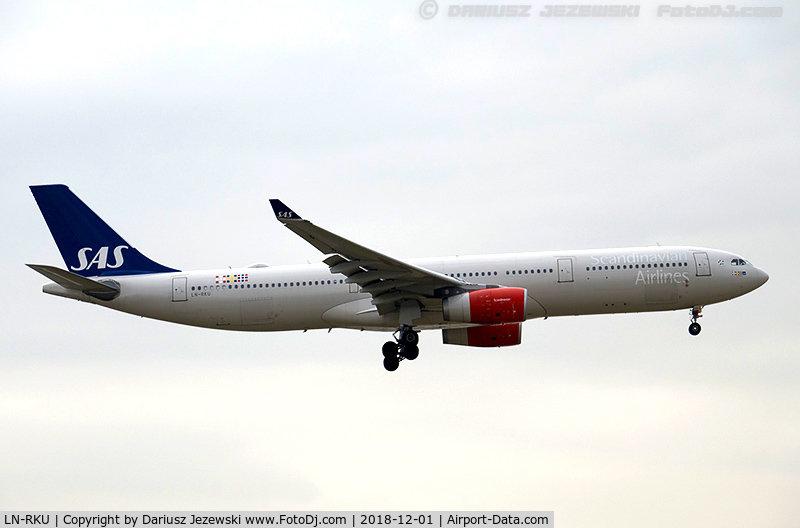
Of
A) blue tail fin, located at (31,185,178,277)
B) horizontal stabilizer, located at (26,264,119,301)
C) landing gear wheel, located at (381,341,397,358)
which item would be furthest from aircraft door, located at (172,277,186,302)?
landing gear wheel, located at (381,341,397,358)

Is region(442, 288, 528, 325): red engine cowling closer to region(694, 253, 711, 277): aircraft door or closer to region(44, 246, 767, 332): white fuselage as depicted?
region(44, 246, 767, 332): white fuselage

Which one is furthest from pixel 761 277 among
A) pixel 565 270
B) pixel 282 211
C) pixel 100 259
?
pixel 100 259

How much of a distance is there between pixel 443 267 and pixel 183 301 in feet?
33.4

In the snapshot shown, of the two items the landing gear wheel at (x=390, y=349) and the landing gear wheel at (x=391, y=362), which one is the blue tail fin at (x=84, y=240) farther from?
the landing gear wheel at (x=391, y=362)

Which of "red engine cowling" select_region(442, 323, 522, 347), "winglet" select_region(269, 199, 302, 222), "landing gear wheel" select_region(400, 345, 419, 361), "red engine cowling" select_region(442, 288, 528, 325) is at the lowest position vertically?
"landing gear wheel" select_region(400, 345, 419, 361)

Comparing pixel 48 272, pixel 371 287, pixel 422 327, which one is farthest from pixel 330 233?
pixel 48 272

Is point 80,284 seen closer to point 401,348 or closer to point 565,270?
point 401,348

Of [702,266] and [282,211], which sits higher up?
[282,211]

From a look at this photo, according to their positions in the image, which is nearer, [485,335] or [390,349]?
[390,349]

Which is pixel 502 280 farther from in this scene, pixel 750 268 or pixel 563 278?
pixel 750 268

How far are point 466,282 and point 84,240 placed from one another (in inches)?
627

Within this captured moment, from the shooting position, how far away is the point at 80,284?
37969 millimetres

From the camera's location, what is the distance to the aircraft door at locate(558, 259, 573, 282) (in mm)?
36750

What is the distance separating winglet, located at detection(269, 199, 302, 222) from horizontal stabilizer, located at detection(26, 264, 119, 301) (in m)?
10.1
